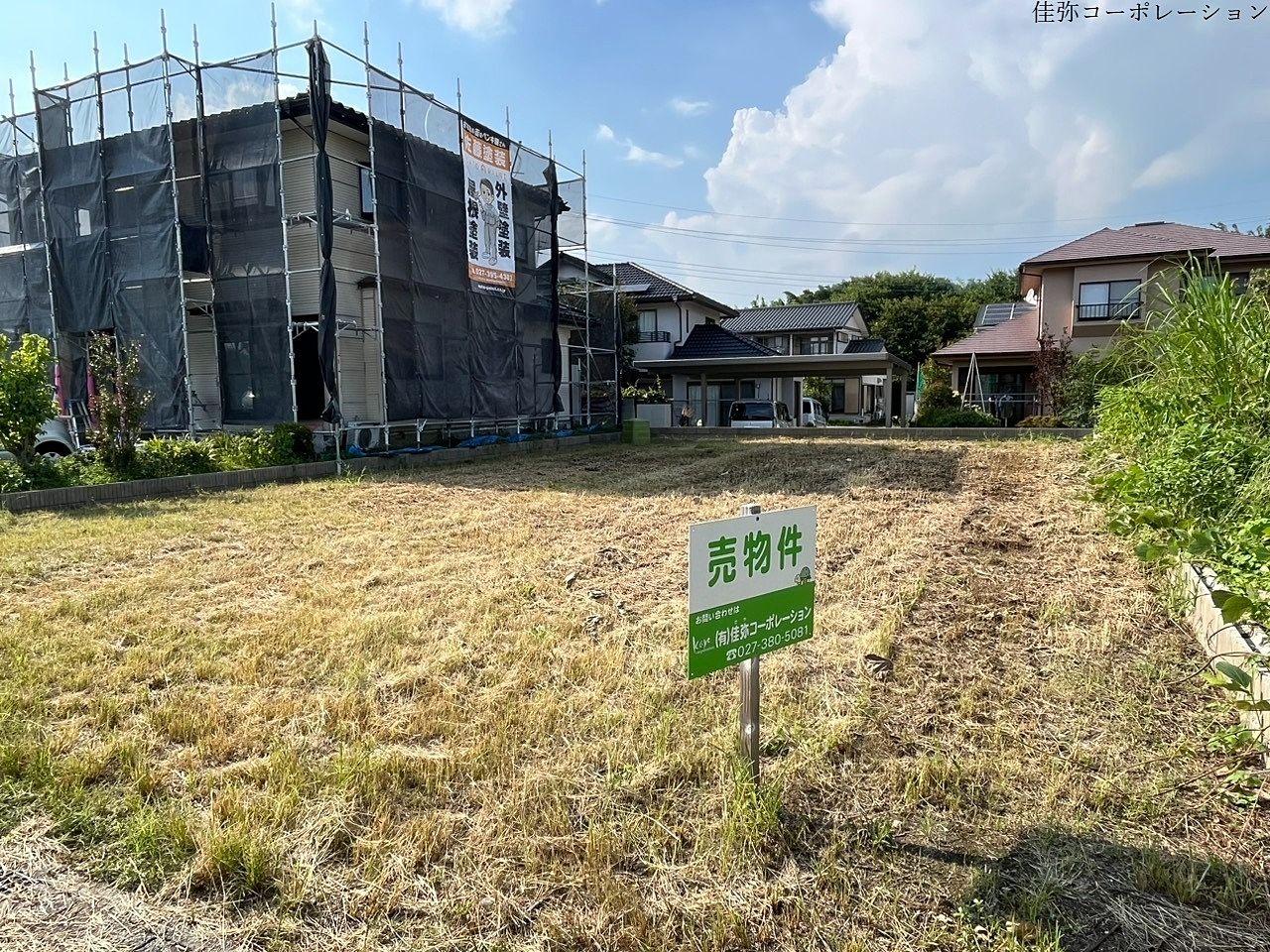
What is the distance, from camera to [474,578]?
14.1ft

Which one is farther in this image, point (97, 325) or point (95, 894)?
point (97, 325)

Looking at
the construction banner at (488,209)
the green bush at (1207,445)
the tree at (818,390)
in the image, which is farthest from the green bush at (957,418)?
the green bush at (1207,445)

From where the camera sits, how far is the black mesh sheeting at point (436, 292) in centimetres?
1077

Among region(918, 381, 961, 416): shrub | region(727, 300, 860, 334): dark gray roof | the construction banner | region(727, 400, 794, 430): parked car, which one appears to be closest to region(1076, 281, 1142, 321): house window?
region(918, 381, 961, 416): shrub

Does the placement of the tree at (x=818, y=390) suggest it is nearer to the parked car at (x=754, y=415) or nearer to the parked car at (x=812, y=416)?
the parked car at (x=812, y=416)

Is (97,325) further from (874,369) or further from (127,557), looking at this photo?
(874,369)

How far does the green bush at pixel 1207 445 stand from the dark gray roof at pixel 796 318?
21.9 meters

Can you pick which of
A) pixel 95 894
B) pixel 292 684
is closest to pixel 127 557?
pixel 292 684

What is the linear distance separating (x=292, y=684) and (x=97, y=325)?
10840 mm

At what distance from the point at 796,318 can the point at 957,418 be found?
12.6m

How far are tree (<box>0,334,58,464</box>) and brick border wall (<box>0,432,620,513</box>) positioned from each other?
801mm

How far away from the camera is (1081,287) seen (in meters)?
18.6

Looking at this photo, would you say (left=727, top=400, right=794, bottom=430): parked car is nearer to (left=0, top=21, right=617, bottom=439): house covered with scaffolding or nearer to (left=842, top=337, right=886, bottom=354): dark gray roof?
(left=0, top=21, right=617, bottom=439): house covered with scaffolding

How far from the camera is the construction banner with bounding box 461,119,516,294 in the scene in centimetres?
1233
